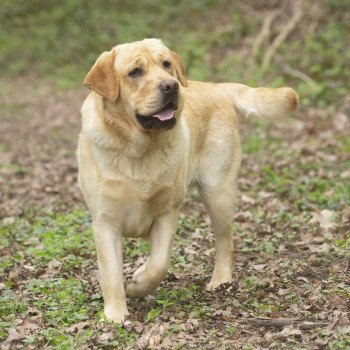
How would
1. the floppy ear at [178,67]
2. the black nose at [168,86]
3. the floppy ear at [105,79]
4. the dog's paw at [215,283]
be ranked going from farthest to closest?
the dog's paw at [215,283] < the floppy ear at [178,67] < the floppy ear at [105,79] < the black nose at [168,86]

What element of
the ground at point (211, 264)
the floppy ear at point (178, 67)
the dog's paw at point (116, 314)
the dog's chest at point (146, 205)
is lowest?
the ground at point (211, 264)

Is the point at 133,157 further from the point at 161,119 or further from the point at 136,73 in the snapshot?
the point at 136,73

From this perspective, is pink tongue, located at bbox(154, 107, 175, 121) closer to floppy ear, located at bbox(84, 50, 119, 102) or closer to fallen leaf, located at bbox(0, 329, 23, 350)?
floppy ear, located at bbox(84, 50, 119, 102)

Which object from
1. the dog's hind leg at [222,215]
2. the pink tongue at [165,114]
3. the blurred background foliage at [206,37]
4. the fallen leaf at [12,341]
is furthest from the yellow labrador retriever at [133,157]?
the blurred background foliage at [206,37]

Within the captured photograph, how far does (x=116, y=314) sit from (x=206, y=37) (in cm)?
1523

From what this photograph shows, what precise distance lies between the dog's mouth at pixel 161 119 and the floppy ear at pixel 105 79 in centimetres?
25

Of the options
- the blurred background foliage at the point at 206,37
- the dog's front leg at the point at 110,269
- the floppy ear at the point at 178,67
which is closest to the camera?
the dog's front leg at the point at 110,269

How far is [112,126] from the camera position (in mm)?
5320

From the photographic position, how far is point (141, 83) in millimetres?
5305

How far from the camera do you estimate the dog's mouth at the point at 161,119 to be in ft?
17.1

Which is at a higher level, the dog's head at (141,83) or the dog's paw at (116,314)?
the dog's head at (141,83)

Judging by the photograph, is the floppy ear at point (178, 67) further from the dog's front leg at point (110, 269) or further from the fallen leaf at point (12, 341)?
the fallen leaf at point (12, 341)

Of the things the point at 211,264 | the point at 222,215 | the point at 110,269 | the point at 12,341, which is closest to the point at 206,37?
the point at 211,264

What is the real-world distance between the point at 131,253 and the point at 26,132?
29.2ft
